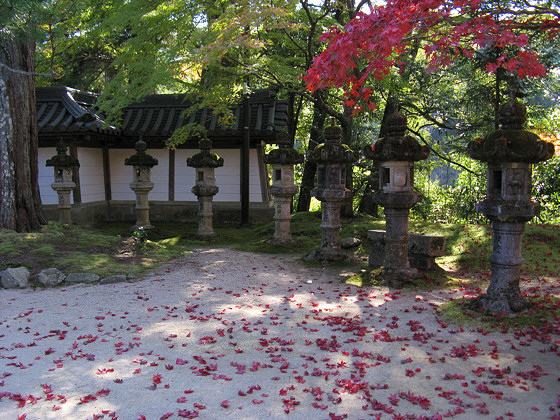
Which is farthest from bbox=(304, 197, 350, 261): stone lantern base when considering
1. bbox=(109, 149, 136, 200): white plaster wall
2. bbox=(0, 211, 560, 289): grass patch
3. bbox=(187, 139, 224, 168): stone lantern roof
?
bbox=(109, 149, 136, 200): white plaster wall

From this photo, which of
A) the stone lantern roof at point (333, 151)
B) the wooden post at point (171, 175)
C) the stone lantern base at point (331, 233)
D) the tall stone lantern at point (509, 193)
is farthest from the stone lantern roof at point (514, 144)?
the wooden post at point (171, 175)

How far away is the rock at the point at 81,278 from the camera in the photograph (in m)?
7.35

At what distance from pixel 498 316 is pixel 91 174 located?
1316 centimetres

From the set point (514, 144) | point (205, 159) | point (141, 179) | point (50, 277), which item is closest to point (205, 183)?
point (205, 159)

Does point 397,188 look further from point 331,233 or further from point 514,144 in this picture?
point 331,233

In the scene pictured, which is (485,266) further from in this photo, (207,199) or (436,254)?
(207,199)

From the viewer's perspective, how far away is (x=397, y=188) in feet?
22.7

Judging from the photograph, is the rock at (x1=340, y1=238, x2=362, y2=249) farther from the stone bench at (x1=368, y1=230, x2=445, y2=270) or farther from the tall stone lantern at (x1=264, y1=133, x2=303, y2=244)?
the stone bench at (x1=368, y1=230, x2=445, y2=270)

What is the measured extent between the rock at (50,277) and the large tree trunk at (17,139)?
243cm

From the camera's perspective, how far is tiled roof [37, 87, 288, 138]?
1352cm

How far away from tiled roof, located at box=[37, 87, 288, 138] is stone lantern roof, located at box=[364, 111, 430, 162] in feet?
23.6

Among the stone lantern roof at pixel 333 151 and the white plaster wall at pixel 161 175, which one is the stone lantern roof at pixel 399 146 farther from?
the white plaster wall at pixel 161 175

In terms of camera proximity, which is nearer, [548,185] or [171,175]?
[548,185]

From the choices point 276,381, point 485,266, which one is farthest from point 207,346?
point 485,266
